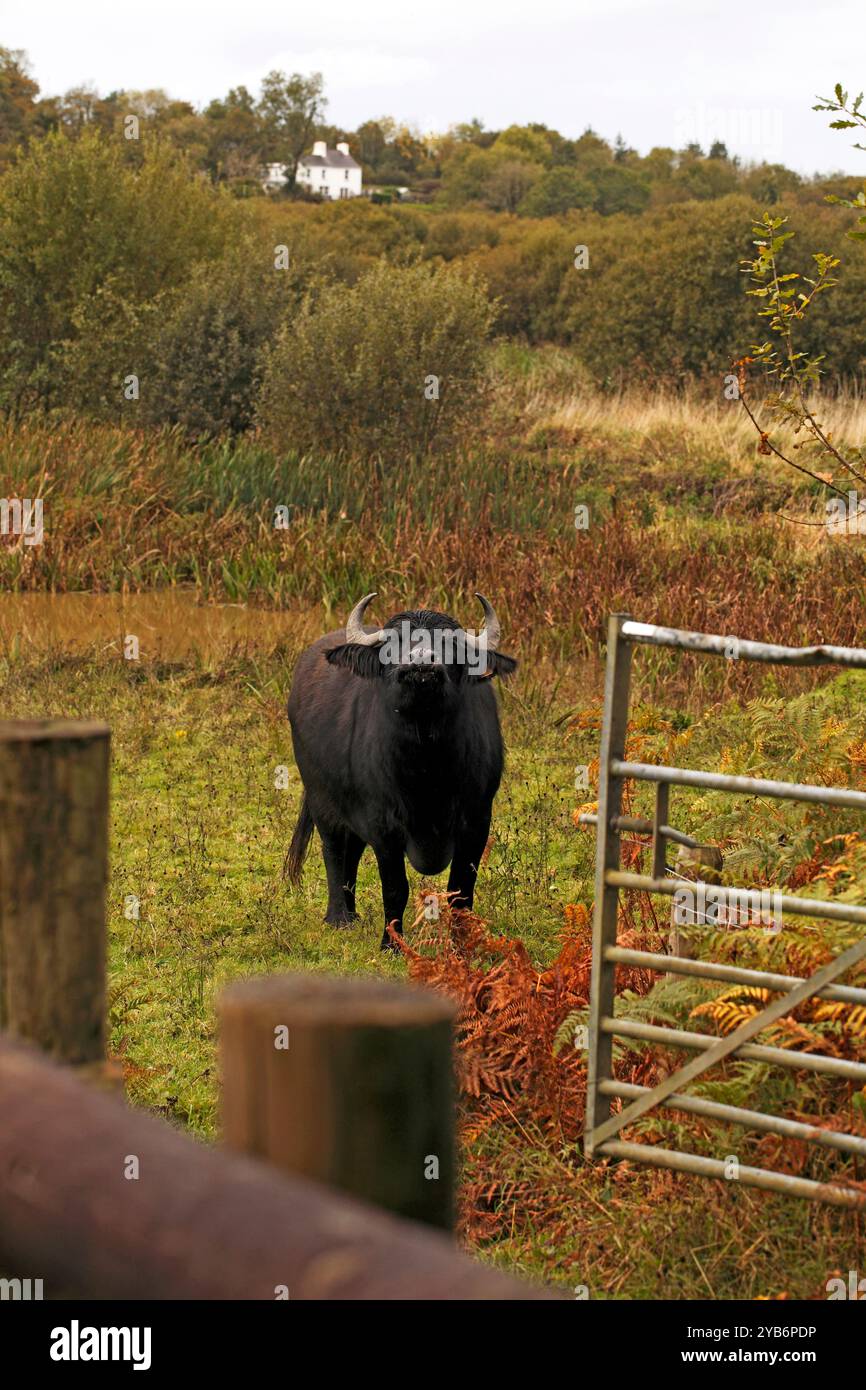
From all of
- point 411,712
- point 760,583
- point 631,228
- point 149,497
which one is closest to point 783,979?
point 411,712

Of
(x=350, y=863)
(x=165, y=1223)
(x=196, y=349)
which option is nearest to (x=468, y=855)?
(x=350, y=863)

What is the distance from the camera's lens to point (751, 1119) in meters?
4.28

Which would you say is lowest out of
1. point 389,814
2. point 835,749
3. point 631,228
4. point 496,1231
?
point 496,1231

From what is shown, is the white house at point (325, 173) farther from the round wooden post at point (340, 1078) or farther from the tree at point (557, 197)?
the round wooden post at point (340, 1078)

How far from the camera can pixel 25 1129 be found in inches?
67.1

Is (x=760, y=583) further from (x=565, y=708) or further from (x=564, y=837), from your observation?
(x=564, y=837)

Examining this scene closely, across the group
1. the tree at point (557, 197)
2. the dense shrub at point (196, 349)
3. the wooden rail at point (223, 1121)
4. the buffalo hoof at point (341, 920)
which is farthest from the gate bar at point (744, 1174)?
the tree at point (557, 197)

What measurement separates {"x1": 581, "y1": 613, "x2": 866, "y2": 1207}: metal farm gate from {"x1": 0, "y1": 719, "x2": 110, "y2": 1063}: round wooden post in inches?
86.8

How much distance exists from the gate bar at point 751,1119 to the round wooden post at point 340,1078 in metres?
2.43

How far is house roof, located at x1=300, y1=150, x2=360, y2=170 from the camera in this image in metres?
84.8

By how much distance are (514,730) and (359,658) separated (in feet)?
14.8

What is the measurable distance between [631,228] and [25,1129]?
4501 cm

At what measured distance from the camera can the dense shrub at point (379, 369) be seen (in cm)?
2256

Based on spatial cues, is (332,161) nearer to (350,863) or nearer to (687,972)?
(350,863)
